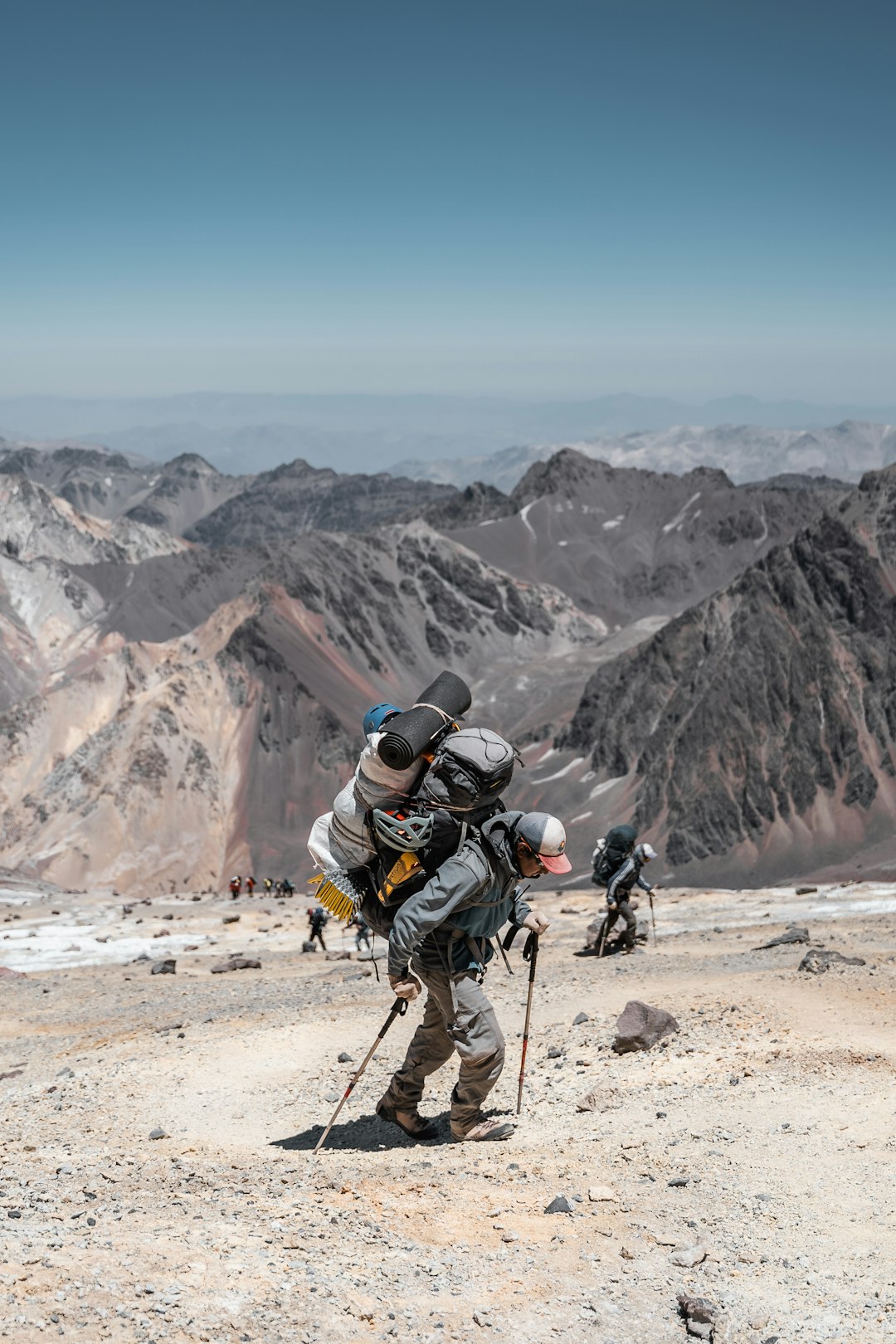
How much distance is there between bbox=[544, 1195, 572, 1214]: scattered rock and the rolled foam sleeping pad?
3260mm

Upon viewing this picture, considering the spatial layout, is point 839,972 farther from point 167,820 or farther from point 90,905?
point 167,820

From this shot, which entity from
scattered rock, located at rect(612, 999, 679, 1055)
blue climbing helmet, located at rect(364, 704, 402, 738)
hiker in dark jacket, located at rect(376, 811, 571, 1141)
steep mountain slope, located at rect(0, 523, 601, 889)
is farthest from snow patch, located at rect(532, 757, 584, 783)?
hiker in dark jacket, located at rect(376, 811, 571, 1141)

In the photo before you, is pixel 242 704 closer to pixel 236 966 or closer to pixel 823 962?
pixel 236 966

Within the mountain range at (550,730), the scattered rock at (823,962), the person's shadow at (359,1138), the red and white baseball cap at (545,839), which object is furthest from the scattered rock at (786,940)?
the mountain range at (550,730)

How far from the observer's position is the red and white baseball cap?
9570 millimetres

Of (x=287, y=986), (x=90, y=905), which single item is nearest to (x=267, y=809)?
(x=90, y=905)

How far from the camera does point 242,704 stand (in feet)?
393

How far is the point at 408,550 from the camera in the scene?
174m

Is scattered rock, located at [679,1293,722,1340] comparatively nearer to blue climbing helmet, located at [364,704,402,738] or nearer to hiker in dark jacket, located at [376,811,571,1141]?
hiker in dark jacket, located at [376,811,571,1141]

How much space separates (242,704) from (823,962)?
107m

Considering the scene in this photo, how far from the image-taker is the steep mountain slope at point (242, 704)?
102 meters

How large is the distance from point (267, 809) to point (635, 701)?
36.2 m

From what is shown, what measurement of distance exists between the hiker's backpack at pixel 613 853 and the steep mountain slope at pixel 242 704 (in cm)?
7946

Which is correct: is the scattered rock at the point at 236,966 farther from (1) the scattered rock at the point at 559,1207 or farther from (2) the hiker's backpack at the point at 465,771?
(1) the scattered rock at the point at 559,1207
